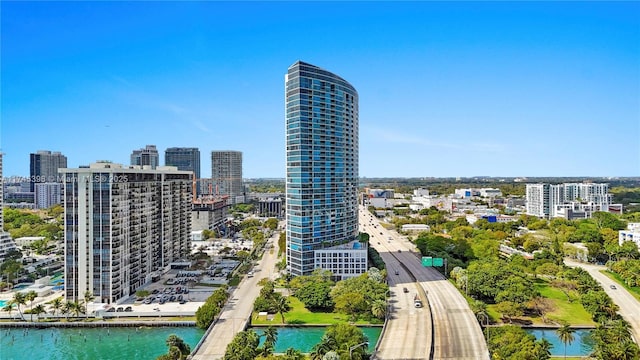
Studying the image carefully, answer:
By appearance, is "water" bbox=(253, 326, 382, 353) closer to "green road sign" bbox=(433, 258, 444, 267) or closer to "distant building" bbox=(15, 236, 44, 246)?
"green road sign" bbox=(433, 258, 444, 267)

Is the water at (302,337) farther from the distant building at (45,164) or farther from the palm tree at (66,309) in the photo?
the distant building at (45,164)

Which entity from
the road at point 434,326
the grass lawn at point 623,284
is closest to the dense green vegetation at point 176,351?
the road at point 434,326

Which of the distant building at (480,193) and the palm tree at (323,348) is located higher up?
the distant building at (480,193)

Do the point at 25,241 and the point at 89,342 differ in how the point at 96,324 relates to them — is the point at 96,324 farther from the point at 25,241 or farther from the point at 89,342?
the point at 25,241

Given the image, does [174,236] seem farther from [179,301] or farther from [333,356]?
[333,356]

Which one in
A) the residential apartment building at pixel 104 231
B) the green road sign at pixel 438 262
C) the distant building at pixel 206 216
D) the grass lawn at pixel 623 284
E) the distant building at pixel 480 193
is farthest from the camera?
the distant building at pixel 480 193

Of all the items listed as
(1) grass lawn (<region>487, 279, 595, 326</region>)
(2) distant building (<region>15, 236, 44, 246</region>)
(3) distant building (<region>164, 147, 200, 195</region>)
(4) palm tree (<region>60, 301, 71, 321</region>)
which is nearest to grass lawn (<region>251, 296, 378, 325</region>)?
(1) grass lawn (<region>487, 279, 595, 326</region>)
